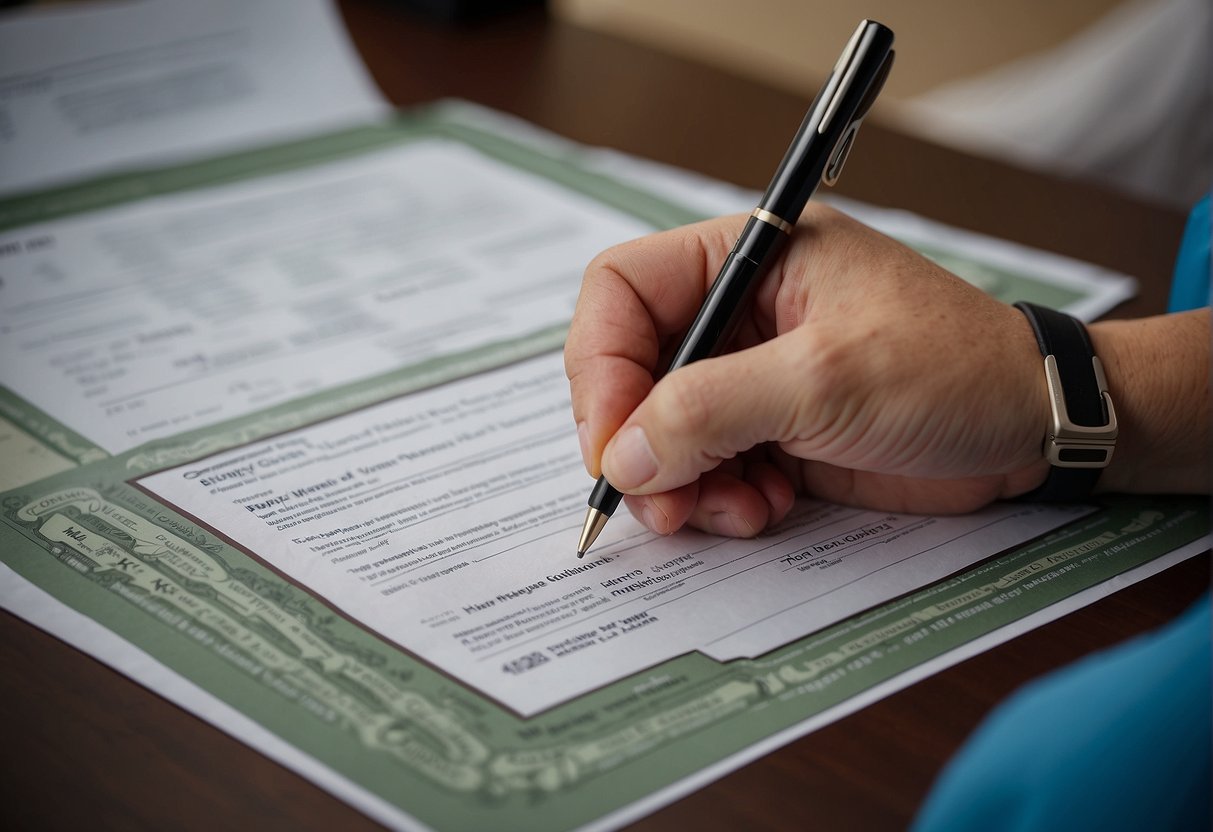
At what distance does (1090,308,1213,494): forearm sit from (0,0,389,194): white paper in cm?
77

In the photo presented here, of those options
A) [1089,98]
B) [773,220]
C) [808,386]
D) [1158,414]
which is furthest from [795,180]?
[1089,98]

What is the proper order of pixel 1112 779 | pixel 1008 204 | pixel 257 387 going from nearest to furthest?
pixel 1112 779, pixel 257 387, pixel 1008 204

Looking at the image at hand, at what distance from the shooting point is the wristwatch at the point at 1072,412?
60 centimetres

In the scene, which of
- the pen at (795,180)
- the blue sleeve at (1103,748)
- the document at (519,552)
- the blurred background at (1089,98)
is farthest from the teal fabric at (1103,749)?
the blurred background at (1089,98)

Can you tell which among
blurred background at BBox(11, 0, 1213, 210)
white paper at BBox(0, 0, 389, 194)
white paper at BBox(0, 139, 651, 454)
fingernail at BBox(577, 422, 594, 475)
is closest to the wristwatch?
fingernail at BBox(577, 422, 594, 475)

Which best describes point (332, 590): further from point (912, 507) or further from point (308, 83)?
point (308, 83)

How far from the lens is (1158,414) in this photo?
2.13ft

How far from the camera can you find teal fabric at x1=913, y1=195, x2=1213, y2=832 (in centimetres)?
39

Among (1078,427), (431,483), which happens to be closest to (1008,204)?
(1078,427)

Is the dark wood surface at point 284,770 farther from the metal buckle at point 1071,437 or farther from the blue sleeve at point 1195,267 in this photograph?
the blue sleeve at point 1195,267

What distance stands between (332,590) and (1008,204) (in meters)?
0.77

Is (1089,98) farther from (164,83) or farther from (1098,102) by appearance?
(164,83)

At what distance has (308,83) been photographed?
46.1 inches

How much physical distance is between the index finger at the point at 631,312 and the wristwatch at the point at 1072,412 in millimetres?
176
